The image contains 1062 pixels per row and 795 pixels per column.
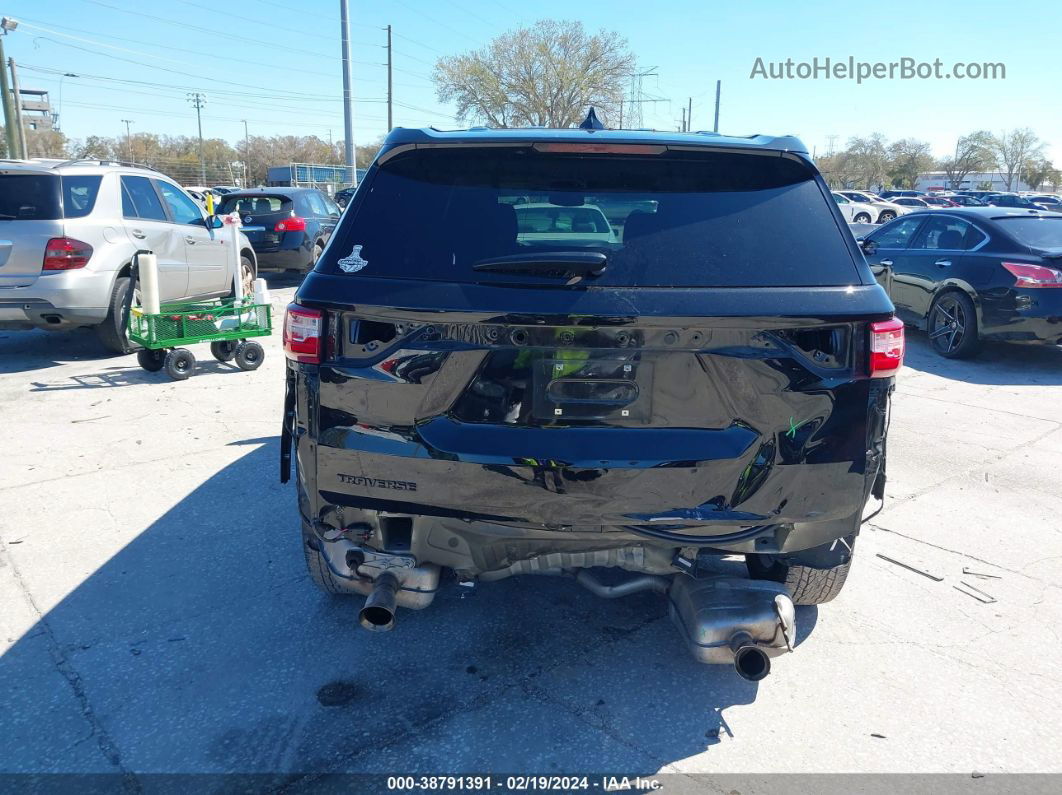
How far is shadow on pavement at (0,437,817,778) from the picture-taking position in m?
2.59

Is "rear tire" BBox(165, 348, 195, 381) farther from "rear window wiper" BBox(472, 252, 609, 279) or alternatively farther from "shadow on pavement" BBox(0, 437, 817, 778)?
"rear window wiper" BBox(472, 252, 609, 279)

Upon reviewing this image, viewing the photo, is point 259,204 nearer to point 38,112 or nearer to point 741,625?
point 741,625

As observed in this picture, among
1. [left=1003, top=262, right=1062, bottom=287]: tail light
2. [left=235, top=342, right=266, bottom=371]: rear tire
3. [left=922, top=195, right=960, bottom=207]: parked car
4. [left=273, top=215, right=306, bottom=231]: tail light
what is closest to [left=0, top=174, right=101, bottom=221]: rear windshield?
[left=235, top=342, right=266, bottom=371]: rear tire

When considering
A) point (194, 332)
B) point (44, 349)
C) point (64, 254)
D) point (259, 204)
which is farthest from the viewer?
point (259, 204)

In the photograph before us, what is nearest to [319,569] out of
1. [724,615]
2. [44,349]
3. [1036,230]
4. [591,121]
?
[724,615]

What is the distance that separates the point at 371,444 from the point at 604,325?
2.75 ft

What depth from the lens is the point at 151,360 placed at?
753 cm

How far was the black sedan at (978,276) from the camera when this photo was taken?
8.37m

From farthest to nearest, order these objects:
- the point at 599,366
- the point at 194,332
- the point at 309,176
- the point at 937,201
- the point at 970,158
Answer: the point at 970,158 → the point at 309,176 → the point at 937,201 → the point at 194,332 → the point at 599,366

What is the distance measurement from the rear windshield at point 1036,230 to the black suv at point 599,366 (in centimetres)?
746

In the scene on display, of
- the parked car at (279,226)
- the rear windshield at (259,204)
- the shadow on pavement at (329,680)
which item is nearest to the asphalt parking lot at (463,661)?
the shadow on pavement at (329,680)

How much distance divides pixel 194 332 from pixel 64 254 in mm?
1455

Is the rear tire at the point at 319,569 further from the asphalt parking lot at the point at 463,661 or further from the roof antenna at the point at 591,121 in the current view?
the roof antenna at the point at 591,121

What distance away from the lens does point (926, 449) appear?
19.6 feet
